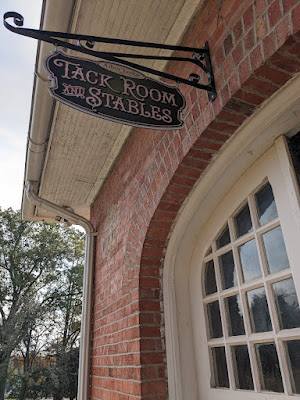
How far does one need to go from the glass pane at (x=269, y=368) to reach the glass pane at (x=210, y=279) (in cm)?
54

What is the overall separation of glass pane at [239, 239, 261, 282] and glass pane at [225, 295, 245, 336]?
17 centimetres

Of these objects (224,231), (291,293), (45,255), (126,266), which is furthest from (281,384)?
(45,255)

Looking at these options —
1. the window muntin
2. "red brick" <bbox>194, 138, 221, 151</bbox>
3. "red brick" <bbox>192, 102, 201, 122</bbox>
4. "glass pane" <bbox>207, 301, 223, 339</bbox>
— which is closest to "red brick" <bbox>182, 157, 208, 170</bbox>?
"red brick" <bbox>194, 138, 221, 151</bbox>

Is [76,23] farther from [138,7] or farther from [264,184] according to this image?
[264,184]

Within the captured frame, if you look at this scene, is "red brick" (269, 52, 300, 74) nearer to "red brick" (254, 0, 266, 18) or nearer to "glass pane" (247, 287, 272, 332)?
"red brick" (254, 0, 266, 18)

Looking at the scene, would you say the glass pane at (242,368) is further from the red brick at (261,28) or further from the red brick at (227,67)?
the red brick at (261,28)

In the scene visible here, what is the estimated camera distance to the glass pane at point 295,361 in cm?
146

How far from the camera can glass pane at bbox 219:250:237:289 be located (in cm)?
200

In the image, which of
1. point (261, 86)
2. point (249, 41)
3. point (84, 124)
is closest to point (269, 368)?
point (261, 86)

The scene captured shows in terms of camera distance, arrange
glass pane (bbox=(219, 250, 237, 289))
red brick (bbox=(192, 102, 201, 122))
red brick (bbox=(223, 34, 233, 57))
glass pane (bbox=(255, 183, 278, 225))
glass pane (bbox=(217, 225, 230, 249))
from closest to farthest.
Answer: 1. red brick (bbox=(223, 34, 233, 57))
2. glass pane (bbox=(255, 183, 278, 225))
3. red brick (bbox=(192, 102, 201, 122))
4. glass pane (bbox=(219, 250, 237, 289))
5. glass pane (bbox=(217, 225, 230, 249))

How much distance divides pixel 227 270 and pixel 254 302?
0.32m

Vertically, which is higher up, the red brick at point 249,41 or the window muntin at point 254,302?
the red brick at point 249,41

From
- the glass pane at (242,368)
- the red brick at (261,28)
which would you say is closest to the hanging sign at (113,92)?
the red brick at (261,28)

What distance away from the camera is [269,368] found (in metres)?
1.62
